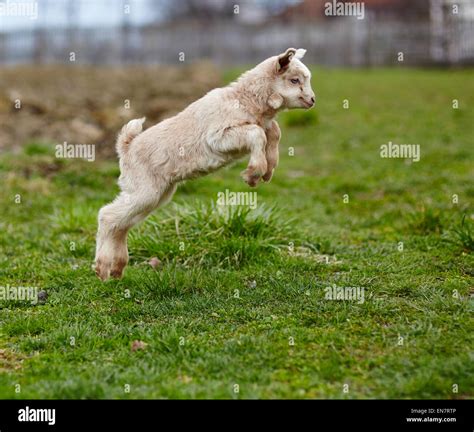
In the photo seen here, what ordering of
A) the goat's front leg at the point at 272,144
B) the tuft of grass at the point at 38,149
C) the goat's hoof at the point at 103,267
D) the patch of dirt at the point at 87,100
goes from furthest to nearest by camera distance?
1. the patch of dirt at the point at 87,100
2. the tuft of grass at the point at 38,149
3. the goat's hoof at the point at 103,267
4. the goat's front leg at the point at 272,144

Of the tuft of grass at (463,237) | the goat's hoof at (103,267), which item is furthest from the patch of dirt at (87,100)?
the tuft of grass at (463,237)

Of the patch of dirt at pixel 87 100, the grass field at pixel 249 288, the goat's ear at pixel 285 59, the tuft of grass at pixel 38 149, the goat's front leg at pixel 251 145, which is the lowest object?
the grass field at pixel 249 288

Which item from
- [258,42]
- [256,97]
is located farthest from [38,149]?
[258,42]

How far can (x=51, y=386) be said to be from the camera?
5324 millimetres

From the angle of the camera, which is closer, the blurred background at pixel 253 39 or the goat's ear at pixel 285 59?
the goat's ear at pixel 285 59

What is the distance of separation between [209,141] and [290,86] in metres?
0.91

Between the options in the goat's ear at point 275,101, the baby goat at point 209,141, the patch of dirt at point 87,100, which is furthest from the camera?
the patch of dirt at point 87,100

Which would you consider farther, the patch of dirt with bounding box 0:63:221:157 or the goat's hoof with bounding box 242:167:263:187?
Result: the patch of dirt with bounding box 0:63:221:157

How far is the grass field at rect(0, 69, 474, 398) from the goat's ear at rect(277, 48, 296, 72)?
2.14 meters

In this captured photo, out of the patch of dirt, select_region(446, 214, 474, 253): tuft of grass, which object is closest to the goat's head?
select_region(446, 214, 474, 253): tuft of grass

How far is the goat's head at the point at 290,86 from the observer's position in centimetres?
662

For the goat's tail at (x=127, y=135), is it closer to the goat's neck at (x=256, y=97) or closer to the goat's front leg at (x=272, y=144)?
the goat's neck at (x=256, y=97)

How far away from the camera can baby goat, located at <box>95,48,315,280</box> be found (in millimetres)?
6504

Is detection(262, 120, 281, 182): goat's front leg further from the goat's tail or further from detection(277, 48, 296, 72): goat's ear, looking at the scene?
the goat's tail
